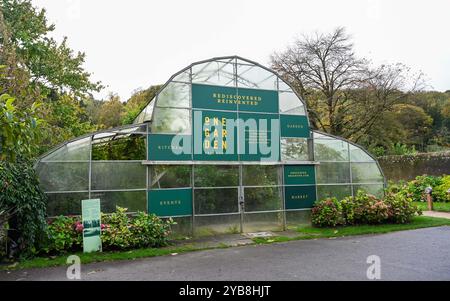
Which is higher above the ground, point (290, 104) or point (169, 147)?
point (290, 104)

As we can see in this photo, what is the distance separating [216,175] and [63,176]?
4.62 metres

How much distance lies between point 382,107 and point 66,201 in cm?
1957

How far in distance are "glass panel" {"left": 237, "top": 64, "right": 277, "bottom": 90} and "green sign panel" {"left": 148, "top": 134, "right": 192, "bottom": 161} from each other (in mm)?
2933

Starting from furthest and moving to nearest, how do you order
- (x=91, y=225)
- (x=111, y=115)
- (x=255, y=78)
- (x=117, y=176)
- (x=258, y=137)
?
(x=111, y=115) → (x=255, y=78) → (x=258, y=137) → (x=117, y=176) → (x=91, y=225)

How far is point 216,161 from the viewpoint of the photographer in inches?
444

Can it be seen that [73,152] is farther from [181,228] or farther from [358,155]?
[358,155]

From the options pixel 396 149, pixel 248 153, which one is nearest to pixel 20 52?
pixel 248 153

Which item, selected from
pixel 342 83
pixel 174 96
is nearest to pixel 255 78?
pixel 174 96

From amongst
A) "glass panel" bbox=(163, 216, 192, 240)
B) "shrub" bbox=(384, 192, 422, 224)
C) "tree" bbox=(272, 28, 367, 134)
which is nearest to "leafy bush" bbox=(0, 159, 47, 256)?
"glass panel" bbox=(163, 216, 192, 240)

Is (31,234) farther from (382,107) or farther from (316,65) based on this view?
(382,107)

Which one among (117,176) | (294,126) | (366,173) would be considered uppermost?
(294,126)

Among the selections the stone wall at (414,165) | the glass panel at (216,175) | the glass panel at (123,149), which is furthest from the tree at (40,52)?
the stone wall at (414,165)

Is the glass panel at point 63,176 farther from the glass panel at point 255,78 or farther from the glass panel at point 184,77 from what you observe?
the glass panel at point 255,78
